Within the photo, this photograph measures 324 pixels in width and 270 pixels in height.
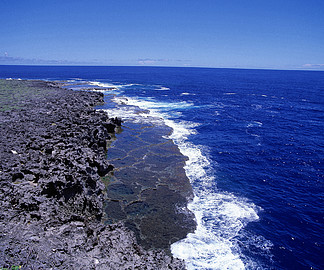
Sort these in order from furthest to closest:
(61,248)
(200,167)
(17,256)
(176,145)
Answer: (176,145) < (200,167) < (61,248) < (17,256)

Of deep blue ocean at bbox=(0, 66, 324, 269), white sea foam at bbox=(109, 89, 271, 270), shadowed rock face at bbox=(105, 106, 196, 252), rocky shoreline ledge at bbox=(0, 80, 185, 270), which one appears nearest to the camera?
rocky shoreline ledge at bbox=(0, 80, 185, 270)

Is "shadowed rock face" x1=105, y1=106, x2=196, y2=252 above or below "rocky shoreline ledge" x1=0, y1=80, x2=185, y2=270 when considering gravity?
below

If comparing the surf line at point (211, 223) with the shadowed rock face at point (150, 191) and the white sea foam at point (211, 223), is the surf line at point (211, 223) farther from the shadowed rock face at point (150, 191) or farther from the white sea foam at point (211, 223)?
the shadowed rock face at point (150, 191)

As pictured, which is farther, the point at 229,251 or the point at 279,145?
the point at 279,145

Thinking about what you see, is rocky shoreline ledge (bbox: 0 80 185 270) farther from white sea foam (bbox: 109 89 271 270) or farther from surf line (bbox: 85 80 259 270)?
white sea foam (bbox: 109 89 271 270)

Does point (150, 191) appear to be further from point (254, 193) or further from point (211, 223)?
point (254, 193)

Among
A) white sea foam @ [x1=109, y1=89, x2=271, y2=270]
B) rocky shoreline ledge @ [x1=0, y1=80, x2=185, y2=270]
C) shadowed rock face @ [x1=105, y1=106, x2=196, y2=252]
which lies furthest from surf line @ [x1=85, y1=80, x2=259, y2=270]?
rocky shoreline ledge @ [x1=0, y1=80, x2=185, y2=270]

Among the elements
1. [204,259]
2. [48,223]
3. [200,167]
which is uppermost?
[48,223]

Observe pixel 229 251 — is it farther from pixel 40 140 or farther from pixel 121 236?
pixel 40 140

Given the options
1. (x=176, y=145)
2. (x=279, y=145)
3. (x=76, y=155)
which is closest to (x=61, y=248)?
(x=76, y=155)
